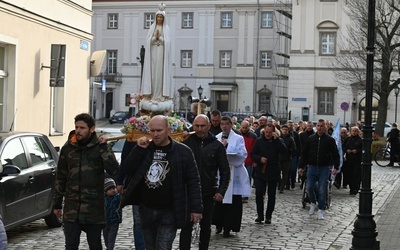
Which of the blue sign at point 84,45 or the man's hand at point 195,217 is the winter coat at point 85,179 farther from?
the blue sign at point 84,45

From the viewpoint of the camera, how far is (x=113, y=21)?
77688mm

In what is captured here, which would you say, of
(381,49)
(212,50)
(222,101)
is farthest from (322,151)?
(212,50)

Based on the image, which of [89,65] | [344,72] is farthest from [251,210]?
[344,72]

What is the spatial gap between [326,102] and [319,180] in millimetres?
45632

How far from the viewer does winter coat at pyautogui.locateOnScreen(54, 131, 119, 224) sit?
727 cm

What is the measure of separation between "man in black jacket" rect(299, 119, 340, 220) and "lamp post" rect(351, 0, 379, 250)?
3.43 meters

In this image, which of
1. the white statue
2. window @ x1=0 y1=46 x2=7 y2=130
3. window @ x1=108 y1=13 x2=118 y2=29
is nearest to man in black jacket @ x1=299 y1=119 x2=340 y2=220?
the white statue

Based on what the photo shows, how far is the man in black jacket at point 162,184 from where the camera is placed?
6910 millimetres

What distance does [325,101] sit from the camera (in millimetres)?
59156

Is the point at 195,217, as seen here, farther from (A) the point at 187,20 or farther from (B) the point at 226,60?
(A) the point at 187,20

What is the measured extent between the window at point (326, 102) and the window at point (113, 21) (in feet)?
90.0

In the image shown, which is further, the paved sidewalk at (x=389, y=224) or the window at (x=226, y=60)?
the window at (x=226, y=60)

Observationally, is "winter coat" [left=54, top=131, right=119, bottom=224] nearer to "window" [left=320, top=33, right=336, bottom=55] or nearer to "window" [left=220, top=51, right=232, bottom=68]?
"window" [left=320, top=33, right=336, bottom=55]

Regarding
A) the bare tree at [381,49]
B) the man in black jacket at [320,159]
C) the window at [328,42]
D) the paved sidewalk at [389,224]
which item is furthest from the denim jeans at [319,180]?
the window at [328,42]
